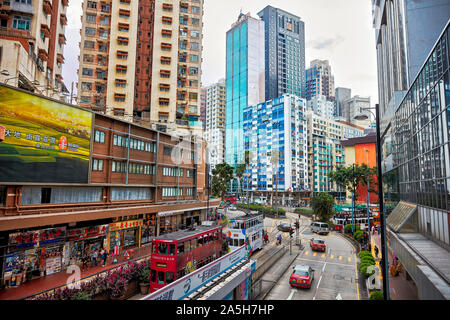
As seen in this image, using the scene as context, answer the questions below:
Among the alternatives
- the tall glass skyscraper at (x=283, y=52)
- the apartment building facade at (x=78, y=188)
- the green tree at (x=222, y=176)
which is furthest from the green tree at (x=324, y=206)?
the tall glass skyscraper at (x=283, y=52)

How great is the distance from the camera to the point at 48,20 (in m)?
34.1

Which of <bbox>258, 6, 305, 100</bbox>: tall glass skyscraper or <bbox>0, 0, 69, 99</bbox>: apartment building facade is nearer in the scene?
<bbox>0, 0, 69, 99</bbox>: apartment building facade

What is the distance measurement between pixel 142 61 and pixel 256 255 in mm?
42416

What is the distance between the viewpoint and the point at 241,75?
418 feet

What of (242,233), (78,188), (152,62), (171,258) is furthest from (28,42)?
(242,233)

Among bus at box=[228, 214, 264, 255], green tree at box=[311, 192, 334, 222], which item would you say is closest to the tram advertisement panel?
bus at box=[228, 214, 264, 255]

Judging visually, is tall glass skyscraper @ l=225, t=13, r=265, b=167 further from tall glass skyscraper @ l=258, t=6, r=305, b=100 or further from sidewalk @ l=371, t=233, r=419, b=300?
sidewalk @ l=371, t=233, r=419, b=300

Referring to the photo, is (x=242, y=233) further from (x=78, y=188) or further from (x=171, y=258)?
(x=78, y=188)

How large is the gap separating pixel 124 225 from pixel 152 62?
29.1m

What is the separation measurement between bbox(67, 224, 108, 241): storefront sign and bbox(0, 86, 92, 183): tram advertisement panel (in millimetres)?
4230

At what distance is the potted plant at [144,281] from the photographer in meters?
17.8

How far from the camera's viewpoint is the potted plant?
1783cm

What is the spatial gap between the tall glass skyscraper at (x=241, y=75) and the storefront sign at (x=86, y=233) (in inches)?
3801

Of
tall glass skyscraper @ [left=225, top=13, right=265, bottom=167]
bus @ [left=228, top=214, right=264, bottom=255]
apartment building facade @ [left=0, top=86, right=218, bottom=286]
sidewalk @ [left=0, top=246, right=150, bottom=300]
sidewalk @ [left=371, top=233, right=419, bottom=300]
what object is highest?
tall glass skyscraper @ [left=225, top=13, right=265, bottom=167]
